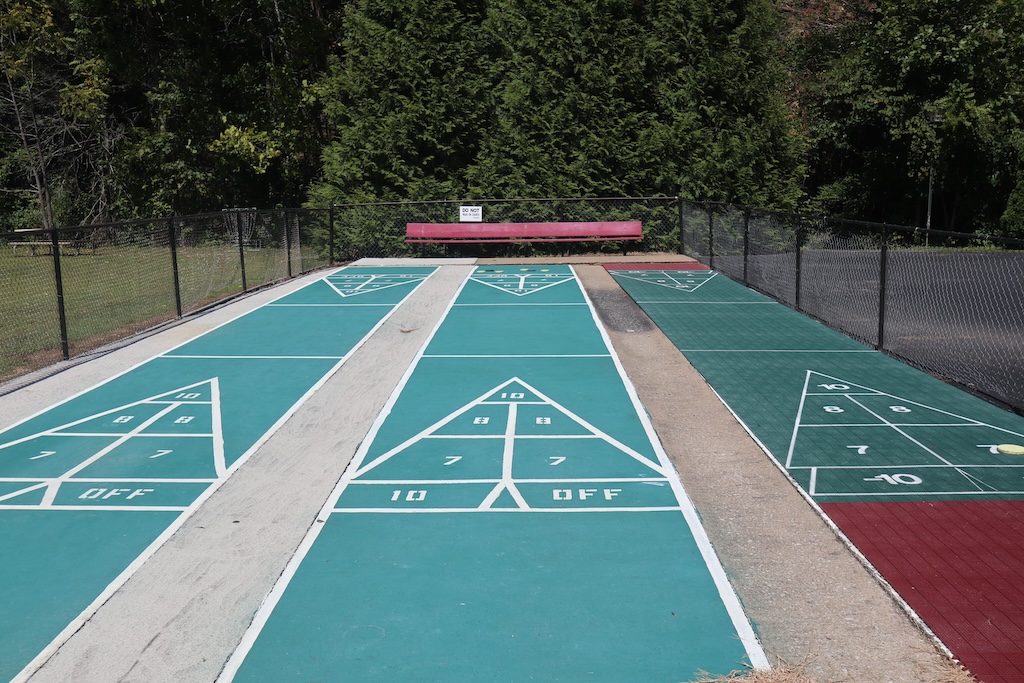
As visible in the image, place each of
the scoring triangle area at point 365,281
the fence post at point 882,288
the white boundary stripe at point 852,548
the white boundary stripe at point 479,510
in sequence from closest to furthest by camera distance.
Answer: the white boundary stripe at point 852,548 < the white boundary stripe at point 479,510 < the fence post at point 882,288 < the scoring triangle area at point 365,281

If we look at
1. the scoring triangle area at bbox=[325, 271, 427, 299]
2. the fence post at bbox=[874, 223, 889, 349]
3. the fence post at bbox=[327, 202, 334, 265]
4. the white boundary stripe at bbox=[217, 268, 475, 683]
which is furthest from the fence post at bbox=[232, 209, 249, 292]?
the fence post at bbox=[874, 223, 889, 349]

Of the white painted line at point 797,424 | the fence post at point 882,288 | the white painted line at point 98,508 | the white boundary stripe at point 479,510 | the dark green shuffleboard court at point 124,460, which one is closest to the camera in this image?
the dark green shuffleboard court at point 124,460

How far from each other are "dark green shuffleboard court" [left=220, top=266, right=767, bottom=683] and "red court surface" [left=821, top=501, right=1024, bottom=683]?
115 centimetres

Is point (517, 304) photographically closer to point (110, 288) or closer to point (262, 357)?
point (262, 357)

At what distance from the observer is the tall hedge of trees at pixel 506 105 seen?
28.4 meters

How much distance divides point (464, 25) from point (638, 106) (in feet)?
19.6

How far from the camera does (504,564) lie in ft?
21.1

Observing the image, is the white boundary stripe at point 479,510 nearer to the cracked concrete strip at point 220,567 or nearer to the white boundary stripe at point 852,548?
the cracked concrete strip at point 220,567

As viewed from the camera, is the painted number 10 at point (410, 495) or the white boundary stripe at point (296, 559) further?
the painted number 10 at point (410, 495)

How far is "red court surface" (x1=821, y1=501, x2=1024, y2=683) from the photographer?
5.27 meters

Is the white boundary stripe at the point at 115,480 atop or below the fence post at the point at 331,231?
below

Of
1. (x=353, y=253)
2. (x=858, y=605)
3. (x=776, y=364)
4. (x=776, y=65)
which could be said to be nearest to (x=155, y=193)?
(x=353, y=253)

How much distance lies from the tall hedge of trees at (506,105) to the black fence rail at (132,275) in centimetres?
720

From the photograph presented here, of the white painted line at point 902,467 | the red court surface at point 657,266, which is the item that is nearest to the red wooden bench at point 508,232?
the red court surface at point 657,266
